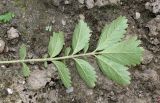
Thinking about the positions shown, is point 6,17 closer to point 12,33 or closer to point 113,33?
point 12,33

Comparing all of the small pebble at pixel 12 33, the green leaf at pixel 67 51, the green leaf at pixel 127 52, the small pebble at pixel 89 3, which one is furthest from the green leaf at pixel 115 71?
the small pebble at pixel 12 33

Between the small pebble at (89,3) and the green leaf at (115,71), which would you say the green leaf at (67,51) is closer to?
the green leaf at (115,71)

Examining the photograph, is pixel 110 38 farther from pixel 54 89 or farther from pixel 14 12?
pixel 14 12

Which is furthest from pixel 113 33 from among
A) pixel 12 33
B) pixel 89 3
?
pixel 12 33

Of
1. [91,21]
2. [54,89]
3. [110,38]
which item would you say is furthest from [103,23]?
[54,89]

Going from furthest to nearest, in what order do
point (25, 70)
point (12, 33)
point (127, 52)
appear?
point (12, 33), point (25, 70), point (127, 52)

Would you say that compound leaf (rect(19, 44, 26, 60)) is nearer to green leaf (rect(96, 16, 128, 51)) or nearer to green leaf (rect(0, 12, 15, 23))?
green leaf (rect(0, 12, 15, 23))
